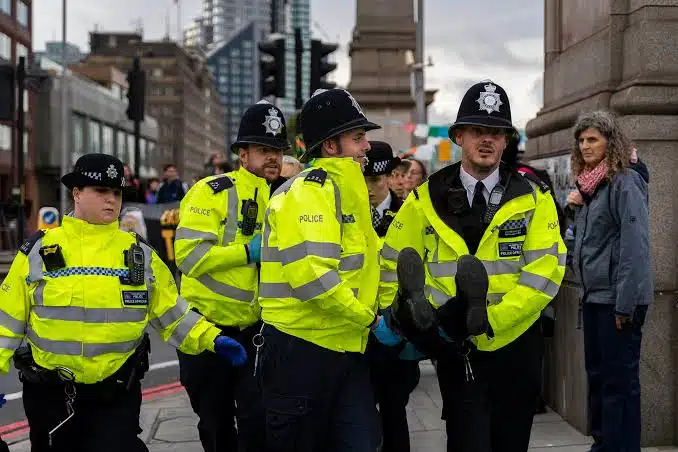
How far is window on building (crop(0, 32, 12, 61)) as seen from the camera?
2287 inches

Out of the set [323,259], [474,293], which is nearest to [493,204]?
→ [474,293]

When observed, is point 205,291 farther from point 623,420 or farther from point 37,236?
point 623,420

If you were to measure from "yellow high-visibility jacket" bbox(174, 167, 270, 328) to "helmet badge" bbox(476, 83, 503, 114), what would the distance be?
1610 millimetres

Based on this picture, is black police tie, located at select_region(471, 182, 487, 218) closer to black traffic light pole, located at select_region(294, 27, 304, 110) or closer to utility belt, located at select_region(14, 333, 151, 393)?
utility belt, located at select_region(14, 333, 151, 393)

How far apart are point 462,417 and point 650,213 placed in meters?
Answer: 2.38

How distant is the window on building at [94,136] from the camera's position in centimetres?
7231

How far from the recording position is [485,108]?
165 inches

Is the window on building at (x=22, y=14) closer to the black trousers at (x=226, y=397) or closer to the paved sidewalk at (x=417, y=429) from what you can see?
the paved sidewalk at (x=417, y=429)

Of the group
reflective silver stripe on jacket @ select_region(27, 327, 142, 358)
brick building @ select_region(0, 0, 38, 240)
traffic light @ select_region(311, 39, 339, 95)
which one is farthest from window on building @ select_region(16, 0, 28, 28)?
reflective silver stripe on jacket @ select_region(27, 327, 142, 358)

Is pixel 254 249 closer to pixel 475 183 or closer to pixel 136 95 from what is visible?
pixel 475 183

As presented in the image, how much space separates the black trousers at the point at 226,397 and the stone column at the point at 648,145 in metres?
2.22

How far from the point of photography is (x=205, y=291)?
5.26 meters

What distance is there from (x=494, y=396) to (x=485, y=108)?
4.20ft

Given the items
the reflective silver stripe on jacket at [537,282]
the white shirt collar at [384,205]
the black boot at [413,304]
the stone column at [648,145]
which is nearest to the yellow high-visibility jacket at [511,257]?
the reflective silver stripe on jacket at [537,282]
